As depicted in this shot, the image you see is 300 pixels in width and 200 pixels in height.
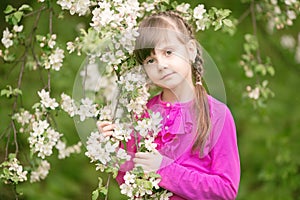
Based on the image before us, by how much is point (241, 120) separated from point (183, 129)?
9.00 ft

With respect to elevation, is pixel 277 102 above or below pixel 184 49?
above

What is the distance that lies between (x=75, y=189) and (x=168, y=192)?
2149mm

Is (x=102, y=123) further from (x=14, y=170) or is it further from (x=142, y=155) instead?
(x=14, y=170)

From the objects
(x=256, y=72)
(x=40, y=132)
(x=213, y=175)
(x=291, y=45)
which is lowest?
(x=213, y=175)

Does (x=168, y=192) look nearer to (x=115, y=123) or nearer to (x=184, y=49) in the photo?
(x=115, y=123)

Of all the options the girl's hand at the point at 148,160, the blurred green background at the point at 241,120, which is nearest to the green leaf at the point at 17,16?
the girl's hand at the point at 148,160

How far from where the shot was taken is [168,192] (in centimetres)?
234

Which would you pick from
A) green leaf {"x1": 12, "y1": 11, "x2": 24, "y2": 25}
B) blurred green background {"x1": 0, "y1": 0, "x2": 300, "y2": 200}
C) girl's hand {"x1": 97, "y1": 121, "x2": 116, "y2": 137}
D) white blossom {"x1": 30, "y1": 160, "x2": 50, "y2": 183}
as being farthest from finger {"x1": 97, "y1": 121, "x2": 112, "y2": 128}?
blurred green background {"x1": 0, "y1": 0, "x2": 300, "y2": 200}

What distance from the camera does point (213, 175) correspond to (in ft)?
7.63

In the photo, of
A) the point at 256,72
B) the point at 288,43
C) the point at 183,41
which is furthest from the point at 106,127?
the point at 288,43

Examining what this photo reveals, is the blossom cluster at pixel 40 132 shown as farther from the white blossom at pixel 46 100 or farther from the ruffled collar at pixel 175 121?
the ruffled collar at pixel 175 121

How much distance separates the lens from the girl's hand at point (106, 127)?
7.51 feet

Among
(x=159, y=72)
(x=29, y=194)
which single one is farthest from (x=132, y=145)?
(x=29, y=194)

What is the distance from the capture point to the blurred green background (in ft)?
13.6
